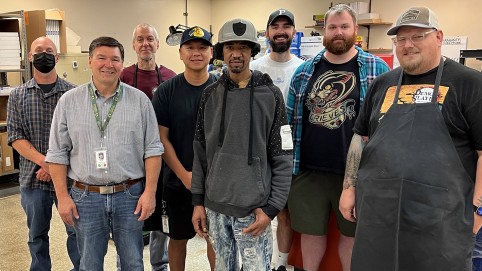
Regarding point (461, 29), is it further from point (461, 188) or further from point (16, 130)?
point (16, 130)

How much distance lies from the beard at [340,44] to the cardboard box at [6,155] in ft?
13.6

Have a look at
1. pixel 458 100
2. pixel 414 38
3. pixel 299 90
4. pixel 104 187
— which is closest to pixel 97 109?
pixel 104 187

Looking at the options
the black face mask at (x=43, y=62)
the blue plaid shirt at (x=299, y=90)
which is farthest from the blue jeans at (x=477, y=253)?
the black face mask at (x=43, y=62)

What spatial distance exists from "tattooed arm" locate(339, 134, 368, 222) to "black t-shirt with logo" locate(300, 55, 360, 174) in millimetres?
263

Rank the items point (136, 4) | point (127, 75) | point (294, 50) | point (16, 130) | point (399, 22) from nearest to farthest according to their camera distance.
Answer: point (399, 22) < point (16, 130) < point (127, 75) < point (294, 50) < point (136, 4)

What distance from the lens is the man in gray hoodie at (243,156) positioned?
5.76 ft

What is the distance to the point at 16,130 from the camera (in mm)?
2408

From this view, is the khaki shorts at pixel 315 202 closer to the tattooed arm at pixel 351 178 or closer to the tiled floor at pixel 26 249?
the tattooed arm at pixel 351 178

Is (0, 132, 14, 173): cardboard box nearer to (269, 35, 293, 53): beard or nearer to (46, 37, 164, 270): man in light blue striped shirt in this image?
(46, 37, 164, 270): man in light blue striped shirt

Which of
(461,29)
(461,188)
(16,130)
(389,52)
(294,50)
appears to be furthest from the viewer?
(389,52)

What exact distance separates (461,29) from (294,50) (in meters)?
3.78

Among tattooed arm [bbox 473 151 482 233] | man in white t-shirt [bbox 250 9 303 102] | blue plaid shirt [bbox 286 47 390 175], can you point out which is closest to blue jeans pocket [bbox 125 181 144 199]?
blue plaid shirt [bbox 286 47 390 175]

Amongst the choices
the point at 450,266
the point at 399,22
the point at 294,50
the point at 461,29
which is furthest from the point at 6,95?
the point at 461,29

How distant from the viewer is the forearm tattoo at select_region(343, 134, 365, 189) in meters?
1.91
